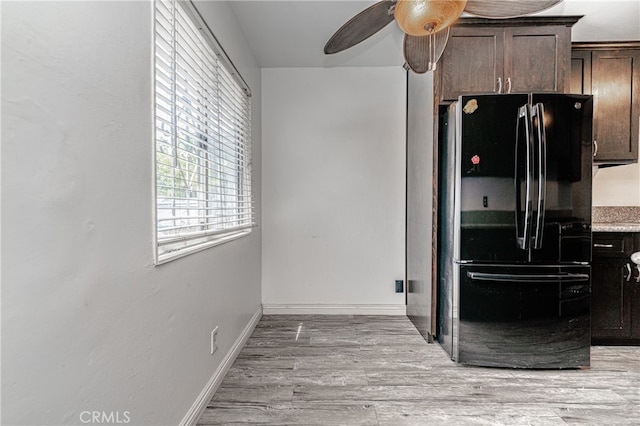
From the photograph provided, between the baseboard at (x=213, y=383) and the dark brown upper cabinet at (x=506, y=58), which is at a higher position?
the dark brown upper cabinet at (x=506, y=58)

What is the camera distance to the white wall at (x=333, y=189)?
321 centimetres

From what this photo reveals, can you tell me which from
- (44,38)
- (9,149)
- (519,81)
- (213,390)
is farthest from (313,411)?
(519,81)

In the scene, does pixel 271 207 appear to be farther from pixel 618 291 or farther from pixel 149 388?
pixel 618 291

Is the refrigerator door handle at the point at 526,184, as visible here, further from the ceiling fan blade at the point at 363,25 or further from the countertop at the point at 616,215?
the countertop at the point at 616,215

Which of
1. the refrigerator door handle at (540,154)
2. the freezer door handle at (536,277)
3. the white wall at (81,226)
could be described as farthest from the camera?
the freezer door handle at (536,277)

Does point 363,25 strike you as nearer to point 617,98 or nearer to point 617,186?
point 617,98

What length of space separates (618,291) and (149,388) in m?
3.23

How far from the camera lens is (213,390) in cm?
180

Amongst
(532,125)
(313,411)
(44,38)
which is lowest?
(313,411)

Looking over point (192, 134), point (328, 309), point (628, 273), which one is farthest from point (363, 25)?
point (628, 273)

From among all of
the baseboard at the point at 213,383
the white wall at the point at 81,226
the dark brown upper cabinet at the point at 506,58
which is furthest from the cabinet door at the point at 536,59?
the baseboard at the point at 213,383

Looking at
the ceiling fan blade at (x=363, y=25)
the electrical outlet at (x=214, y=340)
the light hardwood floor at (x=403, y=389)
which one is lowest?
the light hardwood floor at (x=403, y=389)

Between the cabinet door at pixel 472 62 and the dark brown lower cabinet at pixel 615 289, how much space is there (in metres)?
1.50

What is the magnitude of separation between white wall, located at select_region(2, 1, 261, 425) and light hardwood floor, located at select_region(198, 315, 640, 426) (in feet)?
2.06
